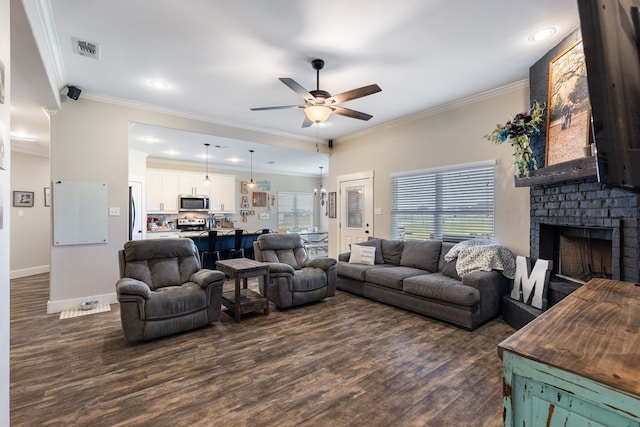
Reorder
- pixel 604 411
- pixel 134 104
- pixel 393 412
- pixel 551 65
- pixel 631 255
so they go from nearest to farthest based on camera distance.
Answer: pixel 604 411, pixel 393 412, pixel 631 255, pixel 551 65, pixel 134 104

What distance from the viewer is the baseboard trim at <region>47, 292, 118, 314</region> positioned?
12.5 ft

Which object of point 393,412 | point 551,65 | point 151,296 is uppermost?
point 551,65

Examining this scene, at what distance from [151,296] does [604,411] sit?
3.25m

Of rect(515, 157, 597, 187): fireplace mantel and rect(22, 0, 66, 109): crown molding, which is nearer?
rect(22, 0, 66, 109): crown molding

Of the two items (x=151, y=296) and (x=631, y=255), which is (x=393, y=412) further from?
(x=151, y=296)

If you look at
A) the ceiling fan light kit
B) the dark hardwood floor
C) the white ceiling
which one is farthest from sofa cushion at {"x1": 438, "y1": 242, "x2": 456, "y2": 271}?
the ceiling fan light kit

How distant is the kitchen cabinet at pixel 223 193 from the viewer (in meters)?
8.27

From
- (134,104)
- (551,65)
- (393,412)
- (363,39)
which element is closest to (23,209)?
(134,104)

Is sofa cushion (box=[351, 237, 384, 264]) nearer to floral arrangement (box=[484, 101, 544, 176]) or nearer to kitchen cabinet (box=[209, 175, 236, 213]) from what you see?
floral arrangement (box=[484, 101, 544, 176])

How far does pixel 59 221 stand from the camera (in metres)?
3.86

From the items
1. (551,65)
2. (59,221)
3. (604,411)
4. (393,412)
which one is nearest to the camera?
(604,411)

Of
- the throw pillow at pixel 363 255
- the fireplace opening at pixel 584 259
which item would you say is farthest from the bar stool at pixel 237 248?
the fireplace opening at pixel 584 259

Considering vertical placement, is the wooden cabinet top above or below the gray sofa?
above

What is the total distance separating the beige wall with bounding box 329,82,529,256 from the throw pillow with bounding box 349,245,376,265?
0.78 metres
